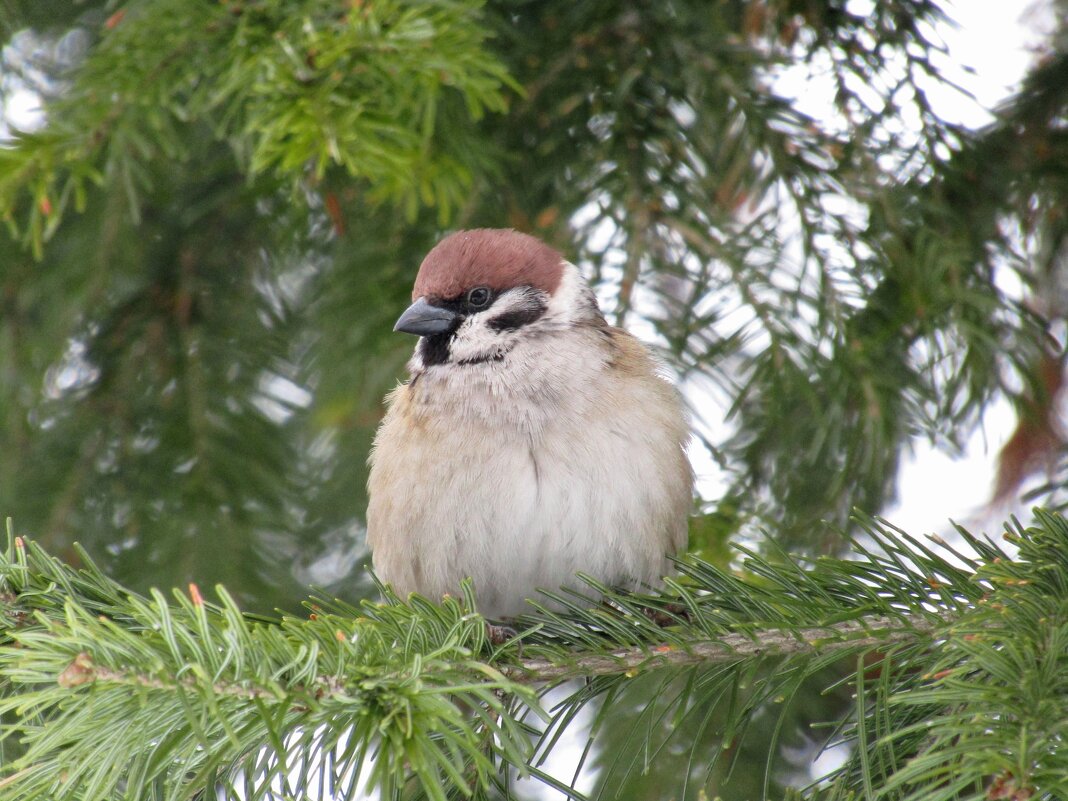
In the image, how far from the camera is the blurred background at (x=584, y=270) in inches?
114

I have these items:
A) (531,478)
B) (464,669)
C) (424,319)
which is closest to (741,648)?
(464,669)

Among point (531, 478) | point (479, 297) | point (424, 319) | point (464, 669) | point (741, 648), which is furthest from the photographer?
point (479, 297)

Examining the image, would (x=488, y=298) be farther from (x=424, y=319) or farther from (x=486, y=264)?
(x=424, y=319)

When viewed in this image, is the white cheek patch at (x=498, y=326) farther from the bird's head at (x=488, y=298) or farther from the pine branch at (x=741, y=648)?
the pine branch at (x=741, y=648)

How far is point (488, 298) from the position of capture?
3.31m

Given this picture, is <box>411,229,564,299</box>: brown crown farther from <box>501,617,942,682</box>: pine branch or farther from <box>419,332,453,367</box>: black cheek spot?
<box>501,617,942,682</box>: pine branch

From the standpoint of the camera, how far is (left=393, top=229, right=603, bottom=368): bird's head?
316 cm

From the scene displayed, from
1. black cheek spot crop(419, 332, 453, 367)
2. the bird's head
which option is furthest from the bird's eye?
black cheek spot crop(419, 332, 453, 367)

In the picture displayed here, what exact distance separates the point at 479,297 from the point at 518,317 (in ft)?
0.45

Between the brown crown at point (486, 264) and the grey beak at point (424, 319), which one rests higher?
the brown crown at point (486, 264)

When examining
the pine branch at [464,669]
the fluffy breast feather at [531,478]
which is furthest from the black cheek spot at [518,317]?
the pine branch at [464,669]

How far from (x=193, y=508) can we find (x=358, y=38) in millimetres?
1692

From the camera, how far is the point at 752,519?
328cm

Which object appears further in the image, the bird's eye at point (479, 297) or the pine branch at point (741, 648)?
the bird's eye at point (479, 297)
